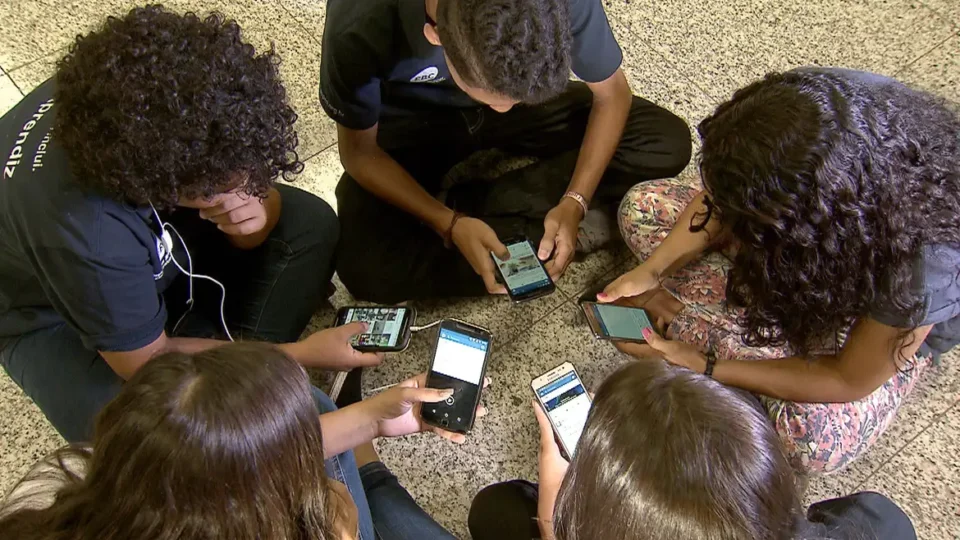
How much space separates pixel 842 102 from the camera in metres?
0.76

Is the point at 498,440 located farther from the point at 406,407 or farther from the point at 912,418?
the point at 912,418

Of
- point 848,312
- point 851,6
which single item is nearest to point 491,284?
point 848,312

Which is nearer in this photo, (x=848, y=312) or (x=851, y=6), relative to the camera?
(x=848, y=312)

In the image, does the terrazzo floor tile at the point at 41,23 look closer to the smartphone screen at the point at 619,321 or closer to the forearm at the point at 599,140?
the forearm at the point at 599,140

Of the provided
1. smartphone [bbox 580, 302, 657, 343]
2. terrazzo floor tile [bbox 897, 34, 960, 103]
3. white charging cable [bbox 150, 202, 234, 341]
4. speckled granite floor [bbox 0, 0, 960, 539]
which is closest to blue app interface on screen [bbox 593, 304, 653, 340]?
smartphone [bbox 580, 302, 657, 343]

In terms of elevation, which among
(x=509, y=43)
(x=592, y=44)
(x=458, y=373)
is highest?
(x=509, y=43)

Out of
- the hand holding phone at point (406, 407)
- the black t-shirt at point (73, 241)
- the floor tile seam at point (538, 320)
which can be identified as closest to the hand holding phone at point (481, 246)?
the floor tile seam at point (538, 320)

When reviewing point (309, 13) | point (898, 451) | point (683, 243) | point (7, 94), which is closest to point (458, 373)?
A: point (683, 243)

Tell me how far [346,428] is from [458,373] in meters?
0.22

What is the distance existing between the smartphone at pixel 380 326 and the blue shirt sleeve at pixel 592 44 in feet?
1.74

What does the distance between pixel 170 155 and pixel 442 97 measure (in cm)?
60

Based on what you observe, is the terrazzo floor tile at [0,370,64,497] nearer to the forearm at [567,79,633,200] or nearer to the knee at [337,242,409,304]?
the knee at [337,242,409,304]

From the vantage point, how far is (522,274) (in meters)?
1.26

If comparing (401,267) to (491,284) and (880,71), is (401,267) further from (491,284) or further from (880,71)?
(880,71)
